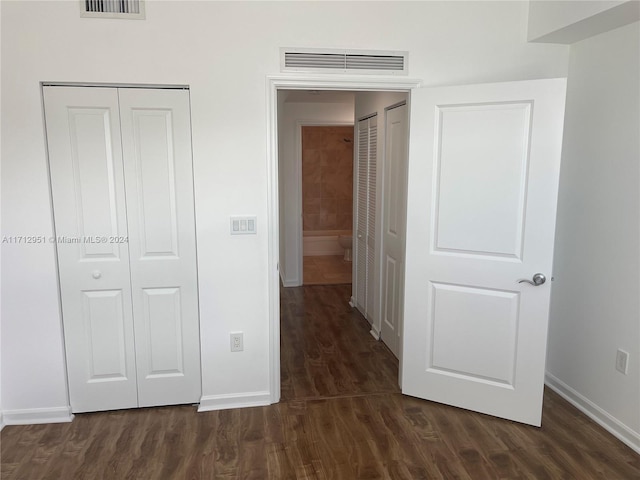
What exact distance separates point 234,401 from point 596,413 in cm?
219

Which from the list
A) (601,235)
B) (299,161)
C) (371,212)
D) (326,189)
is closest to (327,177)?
(326,189)

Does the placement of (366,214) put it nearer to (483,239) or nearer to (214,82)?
(483,239)

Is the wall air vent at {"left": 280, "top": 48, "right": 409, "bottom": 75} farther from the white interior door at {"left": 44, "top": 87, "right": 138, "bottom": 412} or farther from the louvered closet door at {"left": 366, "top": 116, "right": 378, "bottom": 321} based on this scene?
the louvered closet door at {"left": 366, "top": 116, "right": 378, "bottom": 321}

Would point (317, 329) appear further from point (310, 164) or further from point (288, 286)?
point (310, 164)

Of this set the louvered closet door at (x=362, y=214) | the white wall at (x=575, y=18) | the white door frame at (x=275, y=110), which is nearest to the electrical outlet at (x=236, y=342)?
the white door frame at (x=275, y=110)

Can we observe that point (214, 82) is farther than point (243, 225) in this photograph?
No

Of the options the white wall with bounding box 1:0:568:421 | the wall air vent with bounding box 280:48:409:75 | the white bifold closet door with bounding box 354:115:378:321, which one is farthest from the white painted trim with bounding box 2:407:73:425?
the white bifold closet door with bounding box 354:115:378:321

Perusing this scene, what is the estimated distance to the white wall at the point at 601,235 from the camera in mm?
2539

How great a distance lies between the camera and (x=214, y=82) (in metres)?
2.65

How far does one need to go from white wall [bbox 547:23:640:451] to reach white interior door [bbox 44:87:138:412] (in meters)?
2.76

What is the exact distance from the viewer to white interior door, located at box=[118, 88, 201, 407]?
267 centimetres

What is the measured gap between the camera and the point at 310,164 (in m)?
8.19

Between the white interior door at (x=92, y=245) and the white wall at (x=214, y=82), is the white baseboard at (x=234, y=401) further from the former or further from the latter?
the white interior door at (x=92, y=245)

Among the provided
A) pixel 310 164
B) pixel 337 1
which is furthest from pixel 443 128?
pixel 310 164
